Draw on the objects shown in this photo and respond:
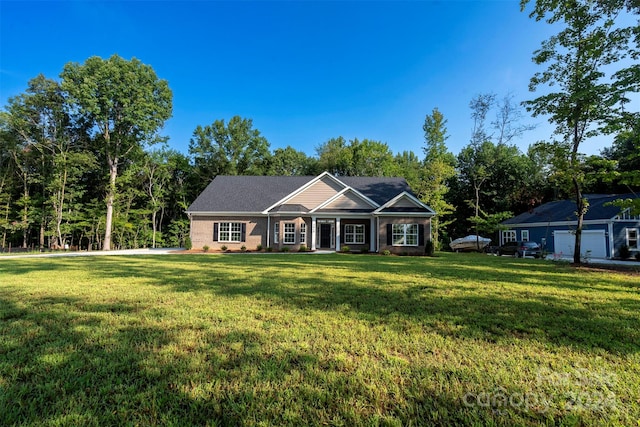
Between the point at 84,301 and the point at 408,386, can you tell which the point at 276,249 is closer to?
the point at 84,301

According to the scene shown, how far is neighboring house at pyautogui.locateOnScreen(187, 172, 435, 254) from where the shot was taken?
67.2 ft

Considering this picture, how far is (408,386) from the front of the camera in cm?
255

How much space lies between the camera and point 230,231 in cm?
2244

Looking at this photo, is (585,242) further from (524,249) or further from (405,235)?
(405,235)

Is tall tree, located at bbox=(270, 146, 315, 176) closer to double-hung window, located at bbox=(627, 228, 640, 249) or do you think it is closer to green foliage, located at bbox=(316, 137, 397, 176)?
green foliage, located at bbox=(316, 137, 397, 176)

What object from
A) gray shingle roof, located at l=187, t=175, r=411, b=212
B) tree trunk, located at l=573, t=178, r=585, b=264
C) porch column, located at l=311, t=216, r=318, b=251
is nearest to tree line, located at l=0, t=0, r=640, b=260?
tree trunk, located at l=573, t=178, r=585, b=264

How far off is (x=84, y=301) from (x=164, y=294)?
1265 mm

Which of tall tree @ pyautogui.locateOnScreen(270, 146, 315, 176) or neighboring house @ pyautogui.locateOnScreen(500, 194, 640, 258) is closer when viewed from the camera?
neighboring house @ pyautogui.locateOnScreen(500, 194, 640, 258)

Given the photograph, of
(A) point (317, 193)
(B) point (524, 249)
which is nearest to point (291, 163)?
(A) point (317, 193)

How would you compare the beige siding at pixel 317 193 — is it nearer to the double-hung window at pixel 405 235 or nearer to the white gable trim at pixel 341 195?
the white gable trim at pixel 341 195

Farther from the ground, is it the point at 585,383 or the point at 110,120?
the point at 110,120

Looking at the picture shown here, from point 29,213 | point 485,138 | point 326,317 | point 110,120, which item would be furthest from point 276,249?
point 485,138

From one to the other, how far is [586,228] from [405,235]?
15.2 m

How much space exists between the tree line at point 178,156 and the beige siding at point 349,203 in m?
9.45
